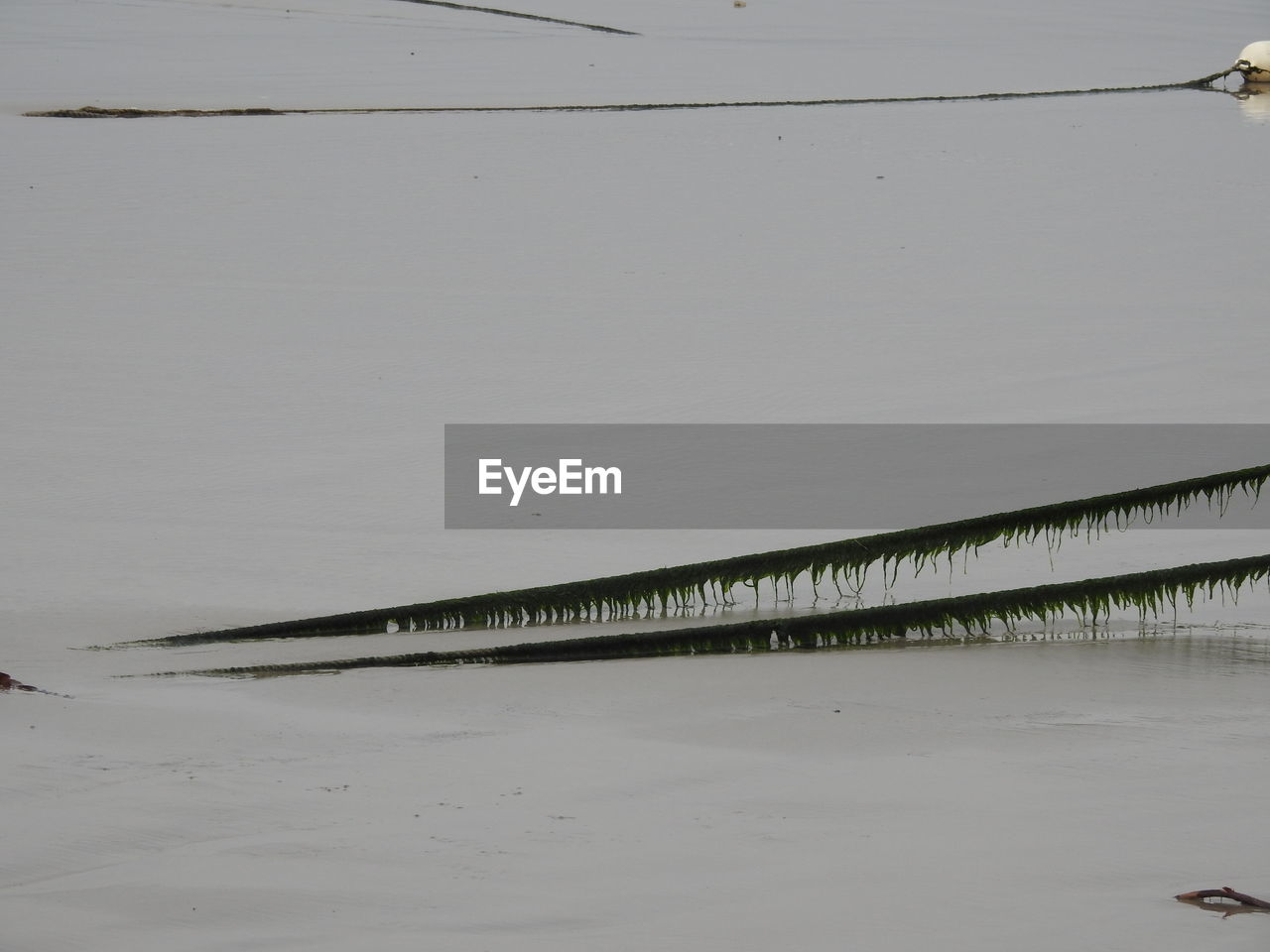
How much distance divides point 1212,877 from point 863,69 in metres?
11.3

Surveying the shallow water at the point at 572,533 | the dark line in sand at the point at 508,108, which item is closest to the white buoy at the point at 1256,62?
the shallow water at the point at 572,533

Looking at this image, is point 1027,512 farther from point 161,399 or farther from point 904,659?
point 161,399

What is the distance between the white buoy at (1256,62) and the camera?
12805 mm

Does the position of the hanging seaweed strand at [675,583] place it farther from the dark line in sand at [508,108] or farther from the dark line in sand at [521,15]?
the dark line in sand at [521,15]

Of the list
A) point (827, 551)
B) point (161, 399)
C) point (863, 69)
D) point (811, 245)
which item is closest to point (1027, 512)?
point (827, 551)

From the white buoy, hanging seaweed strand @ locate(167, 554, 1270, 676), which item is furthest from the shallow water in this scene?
the white buoy

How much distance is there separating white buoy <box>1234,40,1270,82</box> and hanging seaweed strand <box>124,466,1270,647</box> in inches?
414

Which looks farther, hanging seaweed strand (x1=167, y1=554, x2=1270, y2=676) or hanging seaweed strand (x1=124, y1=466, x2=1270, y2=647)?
hanging seaweed strand (x1=124, y1=466, x2=1270, y2=647)

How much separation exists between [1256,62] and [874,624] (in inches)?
439

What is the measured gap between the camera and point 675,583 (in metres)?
3.36

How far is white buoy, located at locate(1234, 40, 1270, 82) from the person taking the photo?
12.8 m

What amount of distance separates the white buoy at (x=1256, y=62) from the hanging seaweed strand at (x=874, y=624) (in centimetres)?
1063

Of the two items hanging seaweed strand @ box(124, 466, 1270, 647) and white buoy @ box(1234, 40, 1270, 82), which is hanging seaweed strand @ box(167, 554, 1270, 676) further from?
white buoy @ box(1234, 40, 1270, 82)

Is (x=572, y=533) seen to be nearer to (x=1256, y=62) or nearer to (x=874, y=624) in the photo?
(x=874, y=624)
